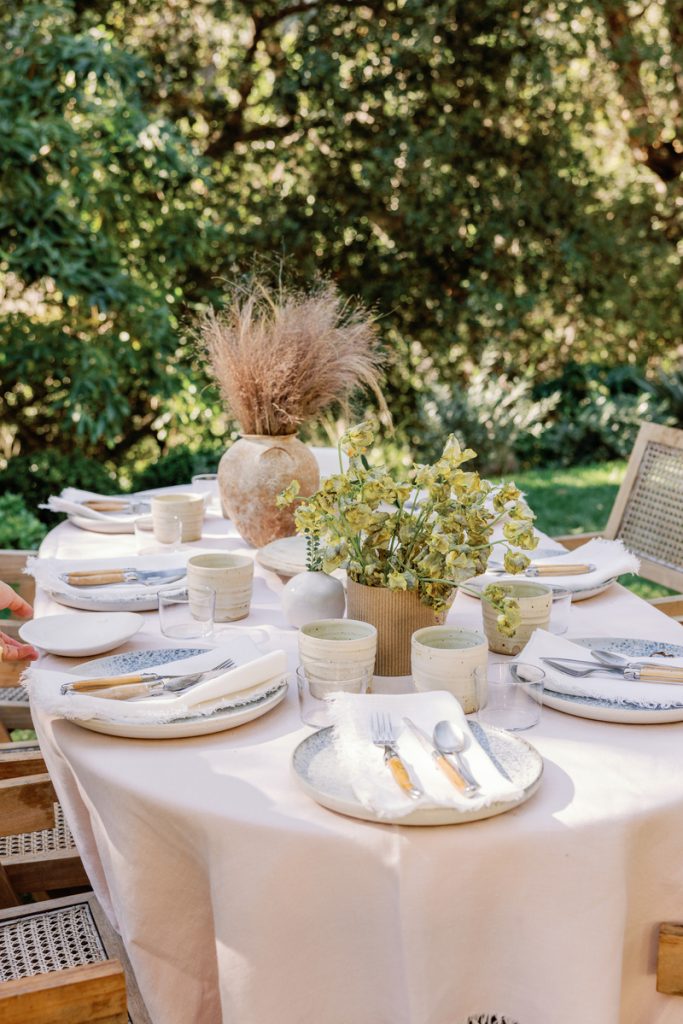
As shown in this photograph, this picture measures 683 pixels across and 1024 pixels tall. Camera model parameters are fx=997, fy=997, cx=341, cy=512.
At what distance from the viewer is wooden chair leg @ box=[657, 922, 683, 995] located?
4.12 feet

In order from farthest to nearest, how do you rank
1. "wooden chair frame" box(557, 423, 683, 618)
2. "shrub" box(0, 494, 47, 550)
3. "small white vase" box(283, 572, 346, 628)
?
1. "shrub" box(0, 494, 47, 550)
2. "wooden chair frame" box(557, 423, 683, 618)
3. "small white vase" box(283, 572, 346, 628)

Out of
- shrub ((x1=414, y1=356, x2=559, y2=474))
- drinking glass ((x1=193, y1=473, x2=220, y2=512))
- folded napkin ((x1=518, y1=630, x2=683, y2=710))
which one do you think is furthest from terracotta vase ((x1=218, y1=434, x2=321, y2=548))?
shrub ((x1=414, y1=356, x2=559, y2=474))

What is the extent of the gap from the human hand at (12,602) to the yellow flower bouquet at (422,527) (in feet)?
2.13

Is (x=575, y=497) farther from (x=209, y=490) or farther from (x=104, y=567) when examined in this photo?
(x=104, y=567)

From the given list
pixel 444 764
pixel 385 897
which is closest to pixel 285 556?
pixel 444 764

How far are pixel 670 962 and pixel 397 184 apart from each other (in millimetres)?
7442

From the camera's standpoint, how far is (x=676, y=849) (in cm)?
126

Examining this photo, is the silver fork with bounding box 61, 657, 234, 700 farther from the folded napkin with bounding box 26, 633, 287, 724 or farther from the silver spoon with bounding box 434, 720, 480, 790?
the silver spoon with bounding box 434, 720, 480, 790

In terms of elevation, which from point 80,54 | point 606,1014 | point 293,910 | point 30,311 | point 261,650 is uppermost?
point 80,54

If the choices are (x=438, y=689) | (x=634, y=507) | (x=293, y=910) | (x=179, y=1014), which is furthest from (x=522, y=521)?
(x=634, y=507)

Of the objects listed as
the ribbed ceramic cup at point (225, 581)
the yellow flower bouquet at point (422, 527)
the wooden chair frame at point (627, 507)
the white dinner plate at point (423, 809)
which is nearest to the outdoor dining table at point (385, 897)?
the white dinner plate at point (423, 809)

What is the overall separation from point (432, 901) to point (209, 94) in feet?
24.3

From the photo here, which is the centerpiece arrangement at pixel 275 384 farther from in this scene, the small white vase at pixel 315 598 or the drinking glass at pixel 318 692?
the drinking glass at pixel 318 692

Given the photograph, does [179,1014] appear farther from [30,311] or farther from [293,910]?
[30,311]
